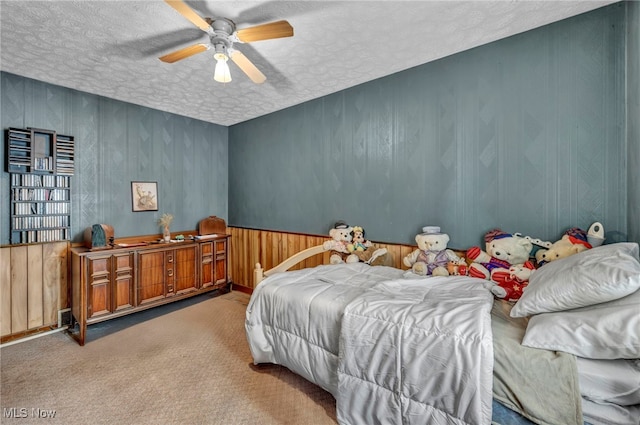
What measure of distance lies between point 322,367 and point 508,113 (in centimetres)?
229

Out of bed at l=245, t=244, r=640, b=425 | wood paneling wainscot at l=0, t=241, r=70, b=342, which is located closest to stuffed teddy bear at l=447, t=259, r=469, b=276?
bed at l=245, t=244, r=640, b=425

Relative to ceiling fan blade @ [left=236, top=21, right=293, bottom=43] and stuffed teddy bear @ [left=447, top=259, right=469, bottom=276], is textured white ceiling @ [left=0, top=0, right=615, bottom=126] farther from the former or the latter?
stuffed teddy bear @ [left=447, top=259, right=469, bottom=276]

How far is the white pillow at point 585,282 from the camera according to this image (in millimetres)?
1102

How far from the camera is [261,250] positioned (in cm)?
395

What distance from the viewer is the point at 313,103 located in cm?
339

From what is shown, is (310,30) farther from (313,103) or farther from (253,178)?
(253,178)

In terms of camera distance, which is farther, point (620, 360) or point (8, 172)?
point (8, 172)

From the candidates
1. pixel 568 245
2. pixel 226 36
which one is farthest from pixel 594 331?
pixel 226 36

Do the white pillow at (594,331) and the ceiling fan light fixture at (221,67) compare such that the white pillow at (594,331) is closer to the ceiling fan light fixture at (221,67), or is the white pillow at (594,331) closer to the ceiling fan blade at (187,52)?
the ceiling fan light fixture at (221,67)

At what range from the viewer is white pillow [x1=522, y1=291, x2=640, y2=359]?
1.01 meters

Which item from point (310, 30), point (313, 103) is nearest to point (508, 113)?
point (310, 30)

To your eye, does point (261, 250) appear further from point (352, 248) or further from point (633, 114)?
point (633, 114)

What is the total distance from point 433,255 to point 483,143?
100 centimetres

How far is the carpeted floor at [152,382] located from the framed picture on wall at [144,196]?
1.45 meters
